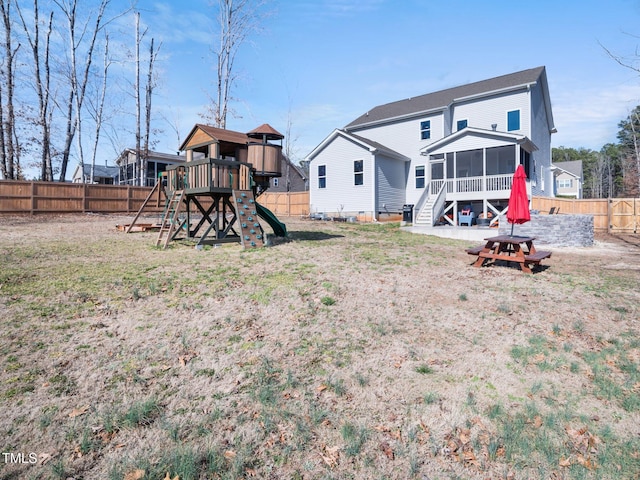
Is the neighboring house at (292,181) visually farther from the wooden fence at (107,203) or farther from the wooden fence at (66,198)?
the wooden fence at (66,198)

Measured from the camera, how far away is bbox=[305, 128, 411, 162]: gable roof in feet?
75.4

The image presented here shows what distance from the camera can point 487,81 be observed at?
2536 centimetres

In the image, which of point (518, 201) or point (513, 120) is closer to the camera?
point (518, 201)

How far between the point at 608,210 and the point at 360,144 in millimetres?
→ 15776

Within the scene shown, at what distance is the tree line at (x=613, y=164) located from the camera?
4778cm

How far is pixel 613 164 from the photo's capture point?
220 ft

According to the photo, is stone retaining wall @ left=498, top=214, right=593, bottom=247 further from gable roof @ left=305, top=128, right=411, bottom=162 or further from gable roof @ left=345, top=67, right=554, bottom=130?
gable roof @ left=345, top=67, right=554, bottom=130

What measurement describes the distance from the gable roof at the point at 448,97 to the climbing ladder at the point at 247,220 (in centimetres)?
1840

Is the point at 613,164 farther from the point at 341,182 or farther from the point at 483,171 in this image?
the point at 341,182

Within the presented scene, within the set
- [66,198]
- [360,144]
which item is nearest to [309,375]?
[360,144]

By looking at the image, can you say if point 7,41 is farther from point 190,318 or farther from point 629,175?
point 629,175

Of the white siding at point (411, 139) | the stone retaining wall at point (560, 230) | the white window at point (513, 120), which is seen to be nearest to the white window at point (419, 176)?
the white siding at point (411, 139)

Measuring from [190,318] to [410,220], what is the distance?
17.2 meters

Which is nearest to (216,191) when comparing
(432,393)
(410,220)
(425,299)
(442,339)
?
(425,299)
